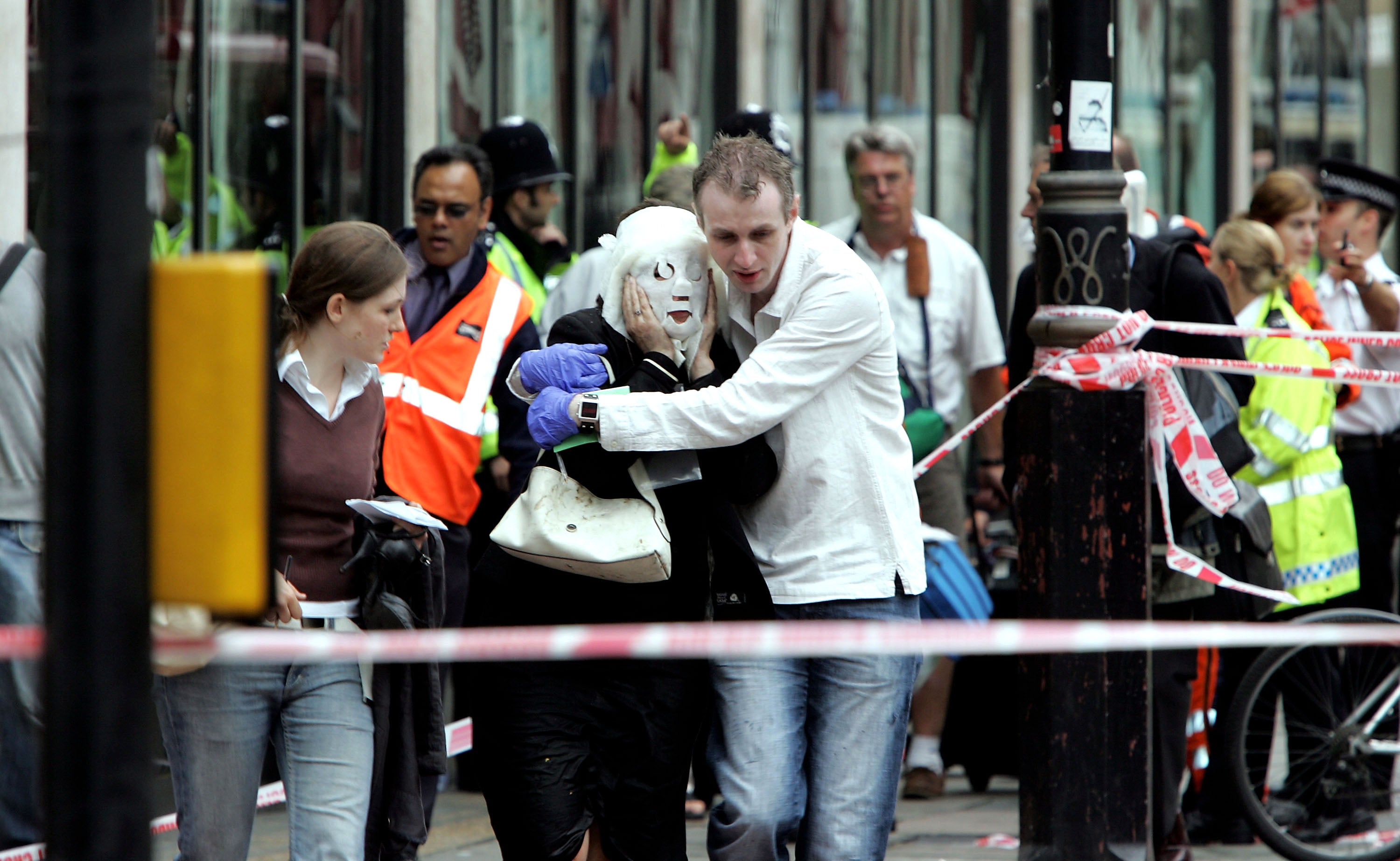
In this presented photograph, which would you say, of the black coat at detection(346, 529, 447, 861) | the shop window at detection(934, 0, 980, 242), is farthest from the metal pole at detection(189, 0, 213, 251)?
the shop window at detection(934, 0, 980, 242)

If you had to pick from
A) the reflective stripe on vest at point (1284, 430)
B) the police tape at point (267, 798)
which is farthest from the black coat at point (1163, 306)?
the police tape at point (267, 798)

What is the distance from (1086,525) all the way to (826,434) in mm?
857

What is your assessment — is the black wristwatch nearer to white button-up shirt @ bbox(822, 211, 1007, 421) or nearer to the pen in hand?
the pen in hand

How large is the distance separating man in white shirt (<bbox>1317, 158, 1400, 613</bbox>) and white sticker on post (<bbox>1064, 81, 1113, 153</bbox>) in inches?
114

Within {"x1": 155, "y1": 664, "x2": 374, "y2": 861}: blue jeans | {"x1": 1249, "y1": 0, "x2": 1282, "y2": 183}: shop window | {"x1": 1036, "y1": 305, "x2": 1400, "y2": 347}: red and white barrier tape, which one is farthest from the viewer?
{"x1": 1249, "y1": 0, "x2": 1282, "y2": 183}: shop window

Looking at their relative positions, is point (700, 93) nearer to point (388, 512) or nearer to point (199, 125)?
point (199, 125)

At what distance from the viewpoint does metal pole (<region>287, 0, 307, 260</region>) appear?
678cm

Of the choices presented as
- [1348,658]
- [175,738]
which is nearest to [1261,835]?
[1348,658]

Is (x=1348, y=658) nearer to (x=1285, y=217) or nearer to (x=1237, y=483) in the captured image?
(x=1237, y=483)

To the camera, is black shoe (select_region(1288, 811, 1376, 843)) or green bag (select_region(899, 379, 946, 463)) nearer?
black shoe (select_region(1288, 811, 1376, 843))

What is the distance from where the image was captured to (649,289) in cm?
387

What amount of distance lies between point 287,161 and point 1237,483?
3.59m

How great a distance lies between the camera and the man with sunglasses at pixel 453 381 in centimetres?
532

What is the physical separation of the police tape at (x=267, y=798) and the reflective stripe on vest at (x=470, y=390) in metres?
0.88
